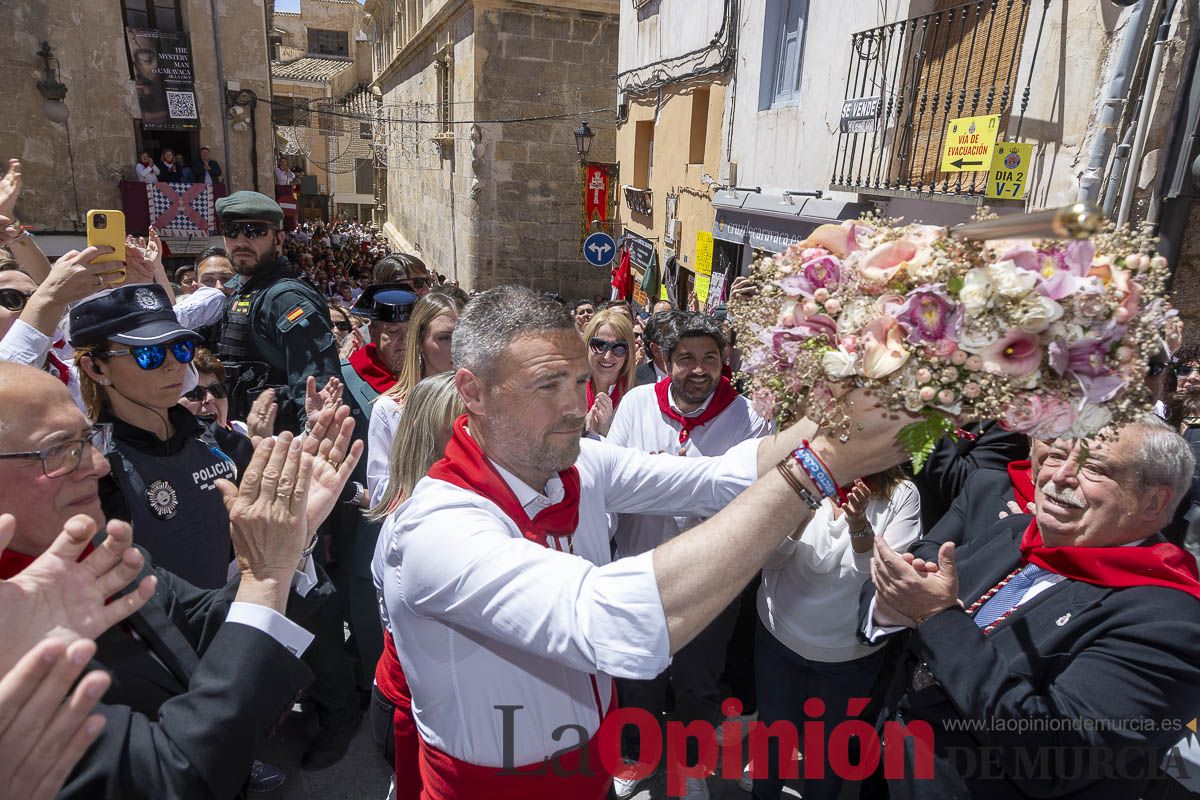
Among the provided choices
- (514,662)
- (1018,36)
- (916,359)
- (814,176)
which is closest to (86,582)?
(514,662)

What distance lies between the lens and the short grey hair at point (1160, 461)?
1926mm

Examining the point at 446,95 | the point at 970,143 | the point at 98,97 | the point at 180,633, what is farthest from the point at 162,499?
the point at 446,95

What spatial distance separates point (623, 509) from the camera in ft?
7.78

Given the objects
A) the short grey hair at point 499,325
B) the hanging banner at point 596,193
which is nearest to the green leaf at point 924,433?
the short grey hair at point 499,325

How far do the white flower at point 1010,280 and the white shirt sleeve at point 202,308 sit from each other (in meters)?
4.87

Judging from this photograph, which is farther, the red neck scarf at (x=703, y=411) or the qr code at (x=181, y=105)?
the qr code at (x=181, y=105)

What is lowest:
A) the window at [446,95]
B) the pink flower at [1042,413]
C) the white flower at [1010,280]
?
the pink flower at [1042,413]

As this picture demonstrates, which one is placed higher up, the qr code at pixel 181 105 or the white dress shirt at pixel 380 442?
the qr code at pixel 181 105

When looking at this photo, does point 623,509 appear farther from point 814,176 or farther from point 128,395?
point 814,176

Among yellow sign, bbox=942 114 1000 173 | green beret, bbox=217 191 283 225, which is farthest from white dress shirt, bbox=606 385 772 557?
yellow sign, bbox=942 114 1000 173

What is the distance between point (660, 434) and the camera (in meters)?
3.82

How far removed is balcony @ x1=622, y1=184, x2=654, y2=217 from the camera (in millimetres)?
12141

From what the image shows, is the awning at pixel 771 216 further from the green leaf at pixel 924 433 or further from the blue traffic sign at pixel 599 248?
the green leaf at pixel 924 433

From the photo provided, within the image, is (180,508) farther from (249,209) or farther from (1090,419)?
(1090,419)
